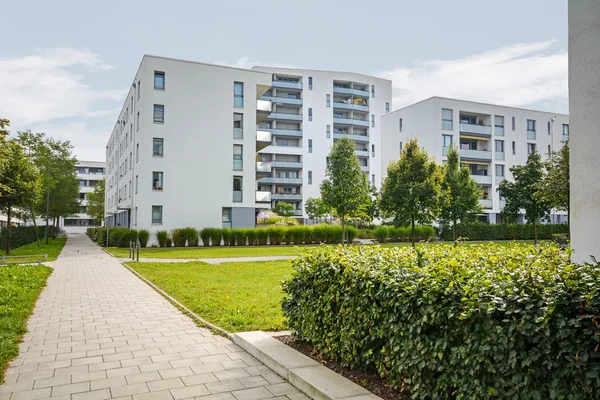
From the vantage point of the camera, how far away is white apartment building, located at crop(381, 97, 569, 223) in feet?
181

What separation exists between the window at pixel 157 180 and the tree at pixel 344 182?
42.8 ft

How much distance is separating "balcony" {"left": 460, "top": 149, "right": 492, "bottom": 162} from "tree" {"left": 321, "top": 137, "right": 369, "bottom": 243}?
90.6 feet

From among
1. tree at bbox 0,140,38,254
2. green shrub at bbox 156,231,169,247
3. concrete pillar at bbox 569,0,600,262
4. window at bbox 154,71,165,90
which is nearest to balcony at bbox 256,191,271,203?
green shrub at bbox 156,231,169,247

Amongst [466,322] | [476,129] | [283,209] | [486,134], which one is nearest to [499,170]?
[486,134]

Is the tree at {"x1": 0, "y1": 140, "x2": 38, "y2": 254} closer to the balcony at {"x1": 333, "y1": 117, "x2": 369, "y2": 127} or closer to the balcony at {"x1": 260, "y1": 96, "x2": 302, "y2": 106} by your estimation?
the balcony at {"x1": 260, "y1": 96, "x2": 302, "y2": 106}

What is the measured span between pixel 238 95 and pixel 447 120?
27.7m

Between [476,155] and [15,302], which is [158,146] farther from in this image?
[476,155]

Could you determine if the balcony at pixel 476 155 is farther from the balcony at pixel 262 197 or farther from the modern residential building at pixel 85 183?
the modern residential building at pixel 85 183

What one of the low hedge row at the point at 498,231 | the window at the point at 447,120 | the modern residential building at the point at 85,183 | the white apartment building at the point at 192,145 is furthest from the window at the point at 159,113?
the modern residential building at the point at 85,183

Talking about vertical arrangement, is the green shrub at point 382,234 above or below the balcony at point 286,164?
below

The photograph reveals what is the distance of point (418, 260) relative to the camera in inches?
189

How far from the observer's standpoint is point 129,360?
599 centimetres

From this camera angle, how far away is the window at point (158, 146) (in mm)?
36406

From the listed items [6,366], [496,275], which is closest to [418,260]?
[496,275]
